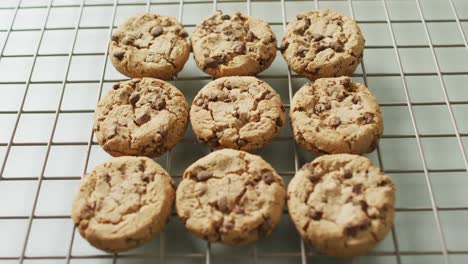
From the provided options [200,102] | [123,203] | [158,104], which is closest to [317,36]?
[200,102]

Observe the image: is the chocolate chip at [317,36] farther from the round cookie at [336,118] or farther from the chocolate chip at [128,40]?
the chocolate chip at [128,40]

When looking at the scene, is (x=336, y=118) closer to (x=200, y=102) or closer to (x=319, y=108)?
(x=319, y=108)

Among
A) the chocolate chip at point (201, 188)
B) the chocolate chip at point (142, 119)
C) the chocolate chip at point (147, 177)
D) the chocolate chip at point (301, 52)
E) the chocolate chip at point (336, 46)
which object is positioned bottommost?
the chocolate chip at point (147, 177)

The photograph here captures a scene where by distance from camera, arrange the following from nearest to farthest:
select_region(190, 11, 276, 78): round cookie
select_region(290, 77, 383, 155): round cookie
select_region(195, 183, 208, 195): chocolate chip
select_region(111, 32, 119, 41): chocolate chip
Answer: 1. select_region(195, 183, 208, 195): chocolate chip
2. select_region(290, 77, 383, 155): round cookie
3. select_region(190, 11, 276, 78): round cookie
4. select_region(111, 32, 119, 41): chocolate chip

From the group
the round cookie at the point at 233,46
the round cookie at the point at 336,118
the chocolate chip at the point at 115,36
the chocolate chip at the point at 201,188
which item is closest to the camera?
the chocolate chip at the point at 201,188

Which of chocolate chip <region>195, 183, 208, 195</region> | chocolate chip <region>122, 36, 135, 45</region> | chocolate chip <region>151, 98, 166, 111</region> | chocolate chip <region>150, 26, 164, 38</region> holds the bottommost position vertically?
chocolate chip <region>195, 183, 208, 195</region>

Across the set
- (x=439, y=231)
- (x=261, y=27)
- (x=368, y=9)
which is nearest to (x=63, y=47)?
(x=261, y=27)

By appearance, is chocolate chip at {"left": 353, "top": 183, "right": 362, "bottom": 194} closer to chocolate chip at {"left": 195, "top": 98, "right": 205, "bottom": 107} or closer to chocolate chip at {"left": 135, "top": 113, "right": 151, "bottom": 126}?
chocolate chip at {"left": 195, "top": 98, "right": 205, "bottom": 107}

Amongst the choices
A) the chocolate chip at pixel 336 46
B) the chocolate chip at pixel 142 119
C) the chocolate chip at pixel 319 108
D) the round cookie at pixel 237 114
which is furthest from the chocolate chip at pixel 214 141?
the chocolate chip at pixel 336 46

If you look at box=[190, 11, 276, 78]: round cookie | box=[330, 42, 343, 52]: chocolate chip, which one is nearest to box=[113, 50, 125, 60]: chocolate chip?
box=[190, 11, 276, 78]: round cookie
